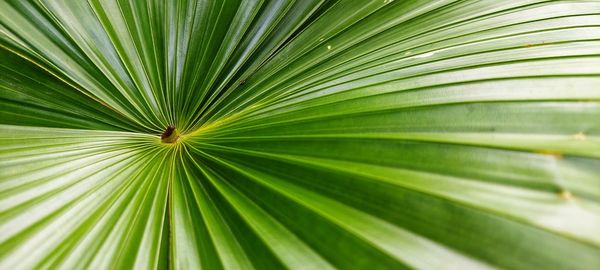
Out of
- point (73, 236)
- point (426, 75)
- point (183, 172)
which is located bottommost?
point (73, 236)

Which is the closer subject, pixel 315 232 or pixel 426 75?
pixel 315 232

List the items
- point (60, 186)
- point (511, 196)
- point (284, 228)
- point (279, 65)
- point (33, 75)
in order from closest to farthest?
point (511, 196)
point (284, 228)
point (60, 186)
point (33, 75)
point (279, 65)

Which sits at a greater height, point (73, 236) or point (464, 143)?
point (464, 143)

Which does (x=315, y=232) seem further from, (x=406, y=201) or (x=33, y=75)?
(x=33, y=75)

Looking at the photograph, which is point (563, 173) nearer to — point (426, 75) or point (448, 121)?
point (448, 121)

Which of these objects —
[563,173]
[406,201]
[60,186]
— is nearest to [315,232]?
[406,201]

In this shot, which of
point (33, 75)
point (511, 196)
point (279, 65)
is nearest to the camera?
point (511, 196)

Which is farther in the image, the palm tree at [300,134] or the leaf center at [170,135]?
the leaf center at [170,135]
